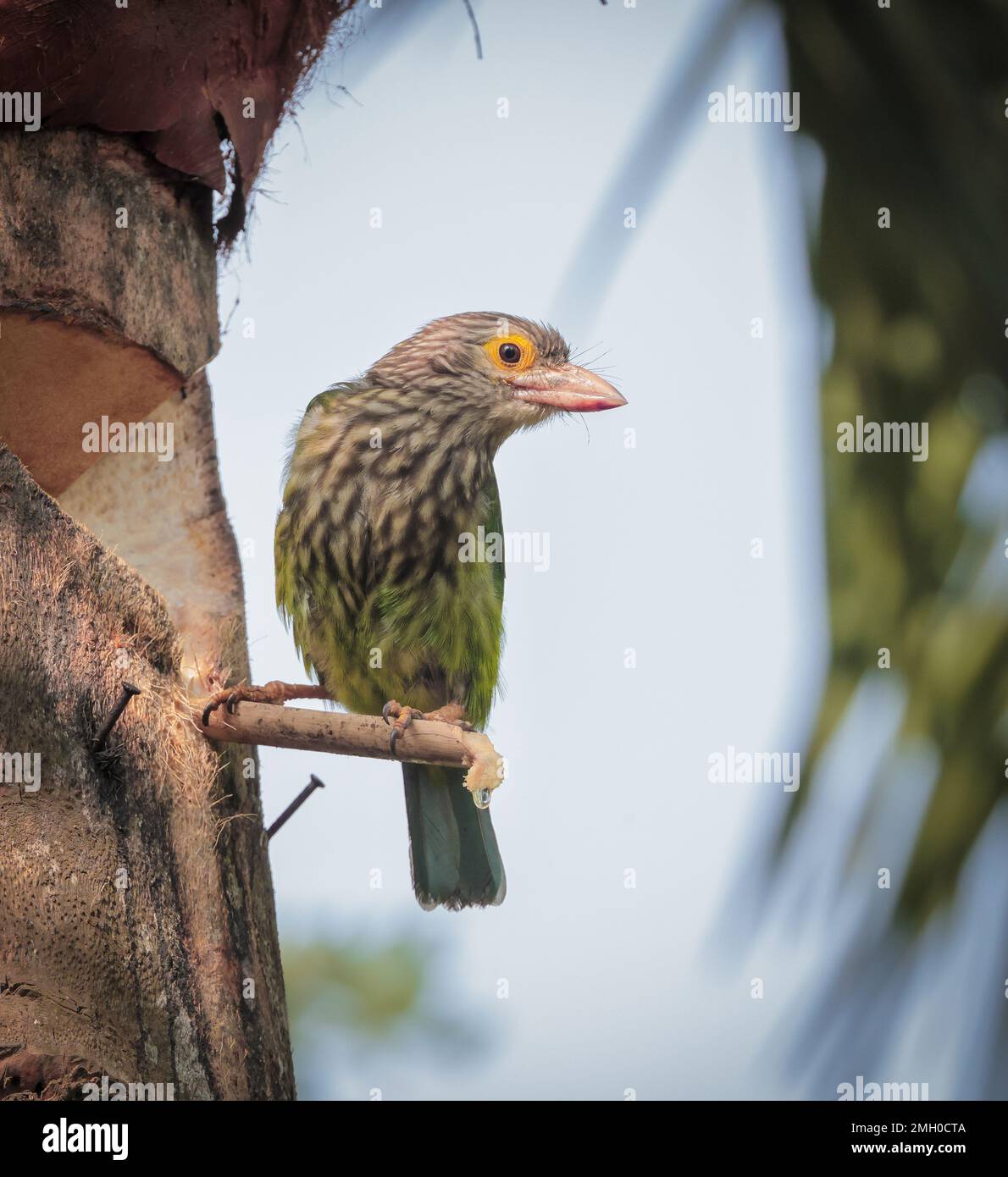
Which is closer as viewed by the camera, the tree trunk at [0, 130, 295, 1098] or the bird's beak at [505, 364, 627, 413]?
the tree trunk at [0, 130, 295, 1098]

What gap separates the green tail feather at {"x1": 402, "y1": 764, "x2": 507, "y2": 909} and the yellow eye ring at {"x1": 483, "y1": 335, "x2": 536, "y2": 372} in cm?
122

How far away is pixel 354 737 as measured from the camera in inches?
108

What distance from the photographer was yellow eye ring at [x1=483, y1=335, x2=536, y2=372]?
3990 millimetres

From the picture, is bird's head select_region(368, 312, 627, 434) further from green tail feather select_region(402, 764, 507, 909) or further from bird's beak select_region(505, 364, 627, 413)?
green tail feather select_region(402, 764, 507, 909)

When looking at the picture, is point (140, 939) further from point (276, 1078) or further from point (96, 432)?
point (96, 432)

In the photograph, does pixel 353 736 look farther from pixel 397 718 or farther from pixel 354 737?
pixel 397 718

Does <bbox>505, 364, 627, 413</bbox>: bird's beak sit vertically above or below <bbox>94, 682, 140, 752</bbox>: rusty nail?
above

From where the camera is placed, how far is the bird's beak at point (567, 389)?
150 inches

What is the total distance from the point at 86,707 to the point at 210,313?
1276mm

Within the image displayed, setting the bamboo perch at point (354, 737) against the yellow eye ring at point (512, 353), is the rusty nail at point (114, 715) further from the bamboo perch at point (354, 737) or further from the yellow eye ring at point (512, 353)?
the yellow eye ring at point (512, 353)

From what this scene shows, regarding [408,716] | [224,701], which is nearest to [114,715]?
[224,701]

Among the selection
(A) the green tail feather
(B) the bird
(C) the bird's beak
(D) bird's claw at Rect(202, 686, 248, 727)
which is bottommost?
(A) the green tail feather

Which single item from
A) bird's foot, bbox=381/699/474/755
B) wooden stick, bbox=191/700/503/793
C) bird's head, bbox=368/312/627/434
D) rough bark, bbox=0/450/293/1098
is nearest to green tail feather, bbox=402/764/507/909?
bird's foot, bbox=381/699/474/755

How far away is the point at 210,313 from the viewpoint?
11.2 feet
